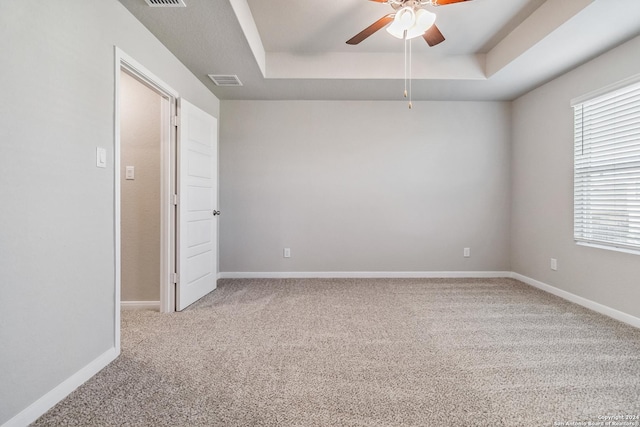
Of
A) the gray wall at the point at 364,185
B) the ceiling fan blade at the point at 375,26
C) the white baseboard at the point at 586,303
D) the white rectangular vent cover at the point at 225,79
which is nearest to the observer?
the ceiling fan blade at the point at 375,26

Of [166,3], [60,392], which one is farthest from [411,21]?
[60,392]

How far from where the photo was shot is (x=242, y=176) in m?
4.23

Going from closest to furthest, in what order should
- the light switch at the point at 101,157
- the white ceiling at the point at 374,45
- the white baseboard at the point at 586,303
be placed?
the light switch at the point at 101,157 → the white ceiling at the point at 374,45 → the white baseboard at the point at 586,303

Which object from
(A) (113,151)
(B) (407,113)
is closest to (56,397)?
(A) (113,151)

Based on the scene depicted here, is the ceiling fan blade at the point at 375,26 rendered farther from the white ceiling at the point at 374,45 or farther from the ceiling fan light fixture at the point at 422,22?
the white ceiling at the point at 374,45

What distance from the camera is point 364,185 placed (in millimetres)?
4246

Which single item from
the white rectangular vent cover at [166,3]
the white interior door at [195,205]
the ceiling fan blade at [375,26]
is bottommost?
the white interior door at [195,205]

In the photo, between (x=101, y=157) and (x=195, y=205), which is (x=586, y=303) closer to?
(x=195, y=205)

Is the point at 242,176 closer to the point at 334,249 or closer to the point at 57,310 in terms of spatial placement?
the point at 334,249

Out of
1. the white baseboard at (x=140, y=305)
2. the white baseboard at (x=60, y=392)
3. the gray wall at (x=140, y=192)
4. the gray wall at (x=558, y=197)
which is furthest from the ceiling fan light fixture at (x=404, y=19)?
the white baseboard at (x=140, y=305)

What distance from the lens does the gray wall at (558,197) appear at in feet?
8.80

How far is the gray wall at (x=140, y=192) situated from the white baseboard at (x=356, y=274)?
132 centimetres

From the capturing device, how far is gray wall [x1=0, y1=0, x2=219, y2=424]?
52.8 inches

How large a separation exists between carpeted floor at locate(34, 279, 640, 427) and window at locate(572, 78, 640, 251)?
0.78 m
